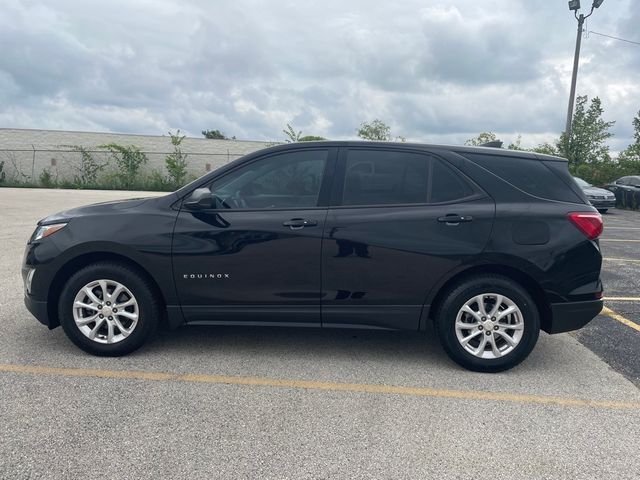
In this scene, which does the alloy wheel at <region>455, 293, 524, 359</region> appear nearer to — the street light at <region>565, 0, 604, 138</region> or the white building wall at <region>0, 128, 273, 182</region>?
the street light at <region>565, 0, 604, 138</region>

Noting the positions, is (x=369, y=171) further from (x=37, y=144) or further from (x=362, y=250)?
(x=37, y=144)

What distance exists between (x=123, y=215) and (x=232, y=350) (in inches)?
55.1

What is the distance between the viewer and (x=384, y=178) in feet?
12.5

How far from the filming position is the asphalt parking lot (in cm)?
254

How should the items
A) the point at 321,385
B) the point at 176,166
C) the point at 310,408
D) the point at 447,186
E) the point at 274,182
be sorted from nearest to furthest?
the point at 310,408 → the point at 321,385 → the point at 447,186 → the point at 274,182 → the point at 176,166

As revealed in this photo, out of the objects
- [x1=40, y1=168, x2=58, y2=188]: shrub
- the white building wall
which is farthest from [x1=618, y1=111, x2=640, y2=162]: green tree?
[x1=40, y1=168, x2=58, y2=188]: shrub

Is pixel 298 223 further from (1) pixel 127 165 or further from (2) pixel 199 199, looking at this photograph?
(1) pixel 127 165

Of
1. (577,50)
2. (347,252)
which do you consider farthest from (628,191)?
(347,252)

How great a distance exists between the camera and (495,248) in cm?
363

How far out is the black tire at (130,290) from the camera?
3773 millimetres

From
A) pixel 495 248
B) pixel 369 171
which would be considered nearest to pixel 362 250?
pixel 369 171

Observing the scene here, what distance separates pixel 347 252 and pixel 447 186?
3.07 feet

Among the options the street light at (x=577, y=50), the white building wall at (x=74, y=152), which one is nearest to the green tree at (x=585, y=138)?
the street light at (x=577, y=50)

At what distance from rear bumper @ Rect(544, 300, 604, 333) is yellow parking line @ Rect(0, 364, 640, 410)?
58 centimetres
